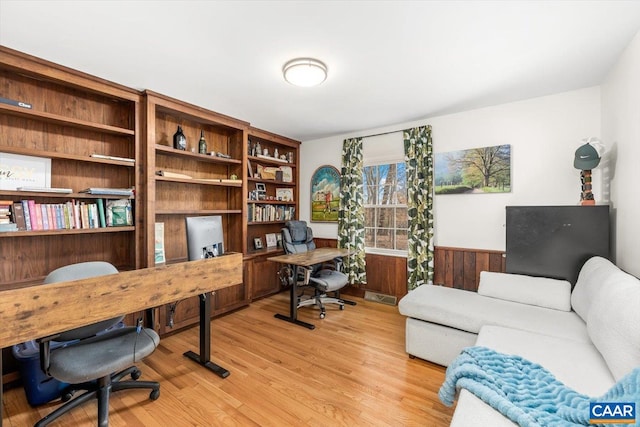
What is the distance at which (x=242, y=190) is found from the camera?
375cm

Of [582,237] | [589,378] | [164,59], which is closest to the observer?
[589,378]

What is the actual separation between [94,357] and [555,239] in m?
3.59

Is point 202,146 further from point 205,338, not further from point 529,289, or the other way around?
point 529,289

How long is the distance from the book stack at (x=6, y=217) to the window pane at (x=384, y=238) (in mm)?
3751

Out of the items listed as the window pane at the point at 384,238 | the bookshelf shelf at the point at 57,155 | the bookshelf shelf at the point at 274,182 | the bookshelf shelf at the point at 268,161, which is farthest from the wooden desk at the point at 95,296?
the window pane at the point at 384,238

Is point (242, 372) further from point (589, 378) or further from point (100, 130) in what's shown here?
point (100, 130)

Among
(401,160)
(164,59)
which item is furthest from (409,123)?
(164,59)

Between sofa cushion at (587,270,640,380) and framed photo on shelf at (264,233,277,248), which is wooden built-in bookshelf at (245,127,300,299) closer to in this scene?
framed photo on shelf at (264,233,277,248)

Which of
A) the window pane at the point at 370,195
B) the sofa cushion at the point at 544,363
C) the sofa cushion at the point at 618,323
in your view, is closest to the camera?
the sofa cushion at the point at 544,363

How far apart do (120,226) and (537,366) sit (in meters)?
3.33

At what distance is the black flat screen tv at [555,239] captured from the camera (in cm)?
230

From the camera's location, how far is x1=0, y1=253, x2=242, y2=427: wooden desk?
4.21 ft

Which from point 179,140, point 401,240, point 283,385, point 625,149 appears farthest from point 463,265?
point 179,140

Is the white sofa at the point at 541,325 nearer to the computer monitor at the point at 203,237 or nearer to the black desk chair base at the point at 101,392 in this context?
the computer monitor at the point at 203,237
